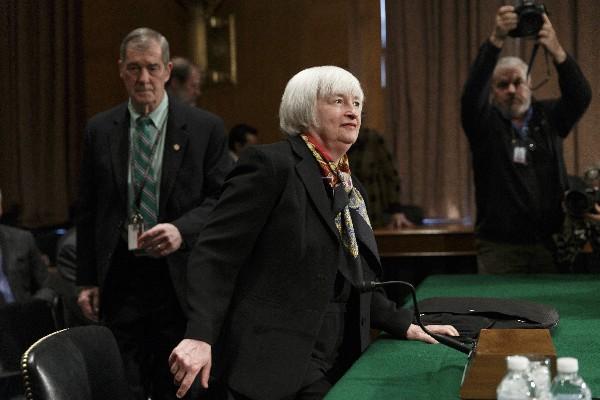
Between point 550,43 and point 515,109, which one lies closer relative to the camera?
point 550,43

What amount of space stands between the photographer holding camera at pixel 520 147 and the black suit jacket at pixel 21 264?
6.68 feet

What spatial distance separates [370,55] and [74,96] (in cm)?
228

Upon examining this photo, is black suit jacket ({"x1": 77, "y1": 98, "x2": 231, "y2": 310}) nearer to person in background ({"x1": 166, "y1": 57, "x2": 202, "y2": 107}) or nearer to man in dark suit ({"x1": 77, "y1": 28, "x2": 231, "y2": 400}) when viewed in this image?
man in dark suit ({"x1": 77, "y1": 28, "x2": 231, "y2": 400})

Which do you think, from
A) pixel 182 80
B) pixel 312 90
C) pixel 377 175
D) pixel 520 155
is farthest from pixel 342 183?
pixel 377 175

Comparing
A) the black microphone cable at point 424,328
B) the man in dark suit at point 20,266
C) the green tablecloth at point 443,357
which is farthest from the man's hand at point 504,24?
the man in dark suit at point 20,266

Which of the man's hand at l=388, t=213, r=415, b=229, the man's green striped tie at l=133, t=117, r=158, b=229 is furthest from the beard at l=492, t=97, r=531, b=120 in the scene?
the man's green striped tie at l=133, t=117, r=158, b=229

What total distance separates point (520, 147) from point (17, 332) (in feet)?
7.43

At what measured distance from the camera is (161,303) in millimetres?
3371

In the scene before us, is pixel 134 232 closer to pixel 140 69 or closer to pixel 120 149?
pixel 120 149

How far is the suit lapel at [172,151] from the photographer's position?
11.2ft

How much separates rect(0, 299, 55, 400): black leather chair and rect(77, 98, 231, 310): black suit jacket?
29 centimetres

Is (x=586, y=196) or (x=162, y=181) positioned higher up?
(x=162, y=181)

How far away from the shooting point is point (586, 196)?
385 cm

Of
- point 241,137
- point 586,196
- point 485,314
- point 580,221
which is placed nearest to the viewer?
point 485,314
